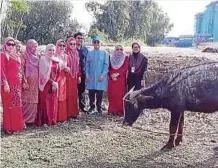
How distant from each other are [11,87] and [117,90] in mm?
2622

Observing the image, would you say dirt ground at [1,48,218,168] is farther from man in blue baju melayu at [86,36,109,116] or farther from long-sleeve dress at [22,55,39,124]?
man in blue baju melayu at [86,36,109,116]

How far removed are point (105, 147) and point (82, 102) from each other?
2481 millimetres

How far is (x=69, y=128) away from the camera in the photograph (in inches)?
288

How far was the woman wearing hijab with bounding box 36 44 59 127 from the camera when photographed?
23.2 feet

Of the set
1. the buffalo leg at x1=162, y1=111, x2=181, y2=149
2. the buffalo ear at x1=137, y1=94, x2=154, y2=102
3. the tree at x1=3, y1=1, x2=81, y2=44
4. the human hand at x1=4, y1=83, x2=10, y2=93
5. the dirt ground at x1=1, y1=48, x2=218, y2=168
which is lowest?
the dirt ground at x1=1, y1=48, x2=218, y2=168

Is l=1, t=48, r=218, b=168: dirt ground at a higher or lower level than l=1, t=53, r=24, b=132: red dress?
lower

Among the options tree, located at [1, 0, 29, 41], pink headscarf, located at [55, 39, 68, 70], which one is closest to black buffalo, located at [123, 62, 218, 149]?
pink headscarf, located at [55, 39, 68, 70]

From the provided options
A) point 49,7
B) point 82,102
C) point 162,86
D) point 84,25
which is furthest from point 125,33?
point 162,86

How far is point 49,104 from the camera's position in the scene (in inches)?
287

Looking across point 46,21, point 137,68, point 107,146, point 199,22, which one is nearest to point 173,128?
point 107,146

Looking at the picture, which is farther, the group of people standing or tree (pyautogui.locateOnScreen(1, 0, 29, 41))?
tree (pyautogui.locateOnScreen(1, 0, 29, 41))

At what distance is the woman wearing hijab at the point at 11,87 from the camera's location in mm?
6406

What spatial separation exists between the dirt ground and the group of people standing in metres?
0.28

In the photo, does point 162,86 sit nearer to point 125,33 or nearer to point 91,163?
point 91,163
